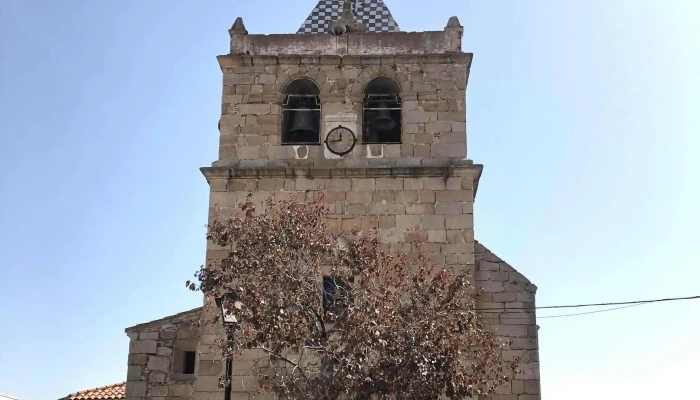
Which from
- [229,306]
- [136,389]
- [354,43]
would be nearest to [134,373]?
[136,389]

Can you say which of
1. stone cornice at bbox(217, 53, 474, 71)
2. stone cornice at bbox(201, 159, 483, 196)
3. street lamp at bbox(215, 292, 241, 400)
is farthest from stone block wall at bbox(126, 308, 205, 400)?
stone cornice at bbox(217, 53, 474, 71)

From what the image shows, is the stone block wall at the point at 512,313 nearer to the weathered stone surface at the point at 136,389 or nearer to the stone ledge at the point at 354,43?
the stone ledge at the point at 354,43

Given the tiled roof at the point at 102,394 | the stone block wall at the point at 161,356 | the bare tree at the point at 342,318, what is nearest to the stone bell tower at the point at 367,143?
the stone block wall at the point at 161,356

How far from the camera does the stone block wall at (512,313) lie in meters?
12.6

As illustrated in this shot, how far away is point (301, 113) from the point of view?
45.6ft

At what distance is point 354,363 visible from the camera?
31.3 ft

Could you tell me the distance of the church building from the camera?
1298cm

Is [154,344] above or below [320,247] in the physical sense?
below

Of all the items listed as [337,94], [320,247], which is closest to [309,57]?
[337,94]

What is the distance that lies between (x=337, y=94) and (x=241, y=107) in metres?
1.55

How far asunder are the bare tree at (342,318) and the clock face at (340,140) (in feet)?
8.04

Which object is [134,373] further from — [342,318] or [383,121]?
[383,121]

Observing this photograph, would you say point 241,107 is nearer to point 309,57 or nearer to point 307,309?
point 309,57

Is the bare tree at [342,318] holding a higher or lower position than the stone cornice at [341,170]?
lower
